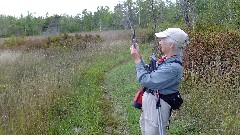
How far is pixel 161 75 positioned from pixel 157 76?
0.13 feet

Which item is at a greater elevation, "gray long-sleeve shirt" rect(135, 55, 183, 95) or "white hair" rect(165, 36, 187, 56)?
"white hair" rect(165, 36, 187, 56)

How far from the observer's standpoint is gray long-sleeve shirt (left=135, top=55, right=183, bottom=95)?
3.52 m

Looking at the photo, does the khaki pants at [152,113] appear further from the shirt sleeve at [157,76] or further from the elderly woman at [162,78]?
the shirt sleeve at [157,76]

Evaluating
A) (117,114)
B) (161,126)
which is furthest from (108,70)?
(161,126)

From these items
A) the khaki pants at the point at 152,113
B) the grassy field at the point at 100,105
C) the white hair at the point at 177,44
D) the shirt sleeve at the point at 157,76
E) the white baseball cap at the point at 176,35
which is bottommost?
the grassy field at the point at 100,105

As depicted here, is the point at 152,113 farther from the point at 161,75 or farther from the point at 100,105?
the point at 100,105

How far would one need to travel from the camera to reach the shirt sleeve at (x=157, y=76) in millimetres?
3523

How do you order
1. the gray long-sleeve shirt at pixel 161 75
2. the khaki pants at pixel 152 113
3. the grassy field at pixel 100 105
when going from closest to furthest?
the gray long-sleeve shirt at pixel 161 75 → the khaki pants at pixel 152 113 → the grassy field at pixel 100 105

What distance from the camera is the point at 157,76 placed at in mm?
3521

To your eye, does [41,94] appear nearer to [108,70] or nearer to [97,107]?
[97,107]

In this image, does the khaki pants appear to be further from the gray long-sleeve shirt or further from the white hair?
the white hair

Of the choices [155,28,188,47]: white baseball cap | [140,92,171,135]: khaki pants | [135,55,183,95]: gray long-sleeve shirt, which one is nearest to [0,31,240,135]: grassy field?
[140,92,171,135]: khaki pants

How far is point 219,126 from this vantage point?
525 centimetres

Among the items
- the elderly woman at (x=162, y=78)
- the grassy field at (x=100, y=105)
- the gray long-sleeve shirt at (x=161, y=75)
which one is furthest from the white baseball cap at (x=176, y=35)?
the grassy field at (x=100, y=105)
